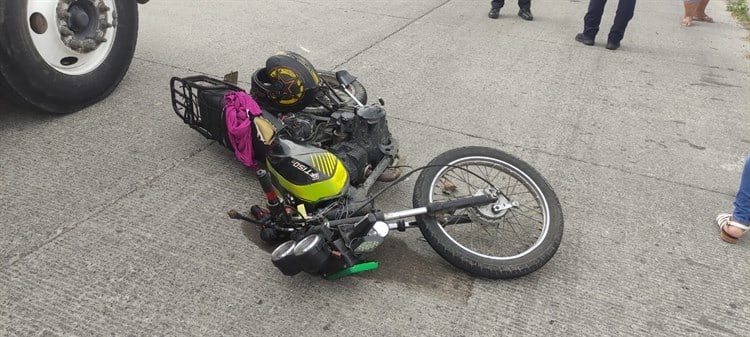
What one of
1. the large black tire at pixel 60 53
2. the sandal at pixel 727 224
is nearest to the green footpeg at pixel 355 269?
the sandal at pixel 727 224

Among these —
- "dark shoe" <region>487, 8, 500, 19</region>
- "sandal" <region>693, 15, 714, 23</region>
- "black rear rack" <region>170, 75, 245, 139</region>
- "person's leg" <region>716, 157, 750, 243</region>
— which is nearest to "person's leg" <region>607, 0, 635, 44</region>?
"dark shoe" <region>487, 8, 500, 19</region>

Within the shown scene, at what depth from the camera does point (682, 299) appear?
2.53 metres

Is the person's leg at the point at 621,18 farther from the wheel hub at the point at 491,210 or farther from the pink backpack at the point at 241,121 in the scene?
the pink backpack at the point at 241,121

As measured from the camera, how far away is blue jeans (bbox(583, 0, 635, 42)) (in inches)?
243

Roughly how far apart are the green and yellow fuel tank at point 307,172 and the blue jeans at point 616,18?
15.8 ft

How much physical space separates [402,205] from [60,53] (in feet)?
7.86

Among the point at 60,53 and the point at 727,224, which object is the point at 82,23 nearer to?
the point at 60,53

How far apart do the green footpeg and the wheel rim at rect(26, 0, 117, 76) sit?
2384mm

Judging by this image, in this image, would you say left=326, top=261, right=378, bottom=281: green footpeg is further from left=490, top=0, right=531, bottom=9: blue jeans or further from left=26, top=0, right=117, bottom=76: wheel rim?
left=490, top=0, right=531, bottom=9: blue jeans

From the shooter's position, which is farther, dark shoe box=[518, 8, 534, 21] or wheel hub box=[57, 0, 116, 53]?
dark shoe box=[518, 8, 534, 21]

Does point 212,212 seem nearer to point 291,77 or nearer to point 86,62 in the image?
point 291,77

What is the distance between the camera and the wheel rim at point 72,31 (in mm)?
3357

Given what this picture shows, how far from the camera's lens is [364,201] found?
267 centimetres

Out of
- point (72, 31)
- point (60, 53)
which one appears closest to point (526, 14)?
point (72, 31)
